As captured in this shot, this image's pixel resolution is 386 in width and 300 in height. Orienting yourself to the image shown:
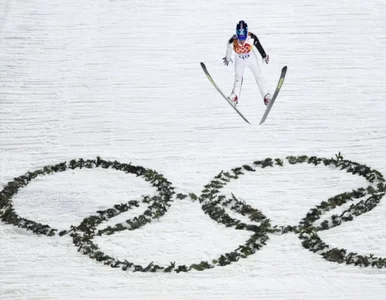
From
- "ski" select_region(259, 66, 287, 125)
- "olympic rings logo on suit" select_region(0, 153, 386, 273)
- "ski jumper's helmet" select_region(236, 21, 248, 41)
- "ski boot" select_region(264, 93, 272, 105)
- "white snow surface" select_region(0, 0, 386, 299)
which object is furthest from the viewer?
"ski boot" select_region(264, 93, 272, 105)

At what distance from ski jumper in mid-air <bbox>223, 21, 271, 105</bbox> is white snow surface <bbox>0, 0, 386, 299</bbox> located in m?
0.18

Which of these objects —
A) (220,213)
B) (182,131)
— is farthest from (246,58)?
(220,213)

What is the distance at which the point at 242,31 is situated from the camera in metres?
13.3

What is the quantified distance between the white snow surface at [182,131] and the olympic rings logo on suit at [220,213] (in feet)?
0.26

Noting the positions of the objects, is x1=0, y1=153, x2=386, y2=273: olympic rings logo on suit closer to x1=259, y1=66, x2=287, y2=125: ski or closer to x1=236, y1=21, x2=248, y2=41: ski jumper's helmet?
x1=259, y1=66, x2=287, y2=125: ski

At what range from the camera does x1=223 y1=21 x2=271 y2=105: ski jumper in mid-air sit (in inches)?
529

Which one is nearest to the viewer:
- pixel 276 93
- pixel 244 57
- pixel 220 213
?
pixel 220 213

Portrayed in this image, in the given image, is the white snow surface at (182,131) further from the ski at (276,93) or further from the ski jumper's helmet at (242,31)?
the ski jumper's helmet at (242,31)

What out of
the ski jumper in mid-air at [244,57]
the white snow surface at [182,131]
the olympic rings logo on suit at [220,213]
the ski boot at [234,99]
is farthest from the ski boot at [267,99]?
the olympic rings logo on suit at [220,213]

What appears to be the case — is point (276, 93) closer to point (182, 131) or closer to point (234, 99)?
point (234, 99)

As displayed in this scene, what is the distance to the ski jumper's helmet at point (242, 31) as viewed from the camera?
521 inches

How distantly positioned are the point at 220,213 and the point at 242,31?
1931 millimetres

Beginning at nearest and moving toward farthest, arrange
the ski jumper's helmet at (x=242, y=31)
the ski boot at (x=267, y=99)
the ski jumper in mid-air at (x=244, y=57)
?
the ski jumper's helmet at (x=242, y=31)
the ski jumper in mid-air at (x=244, y=57)
the ski boot at (x=267, y=99)

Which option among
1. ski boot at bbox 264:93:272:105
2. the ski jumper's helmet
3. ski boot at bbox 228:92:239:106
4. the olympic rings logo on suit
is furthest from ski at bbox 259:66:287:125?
the ski jumper's helmet
